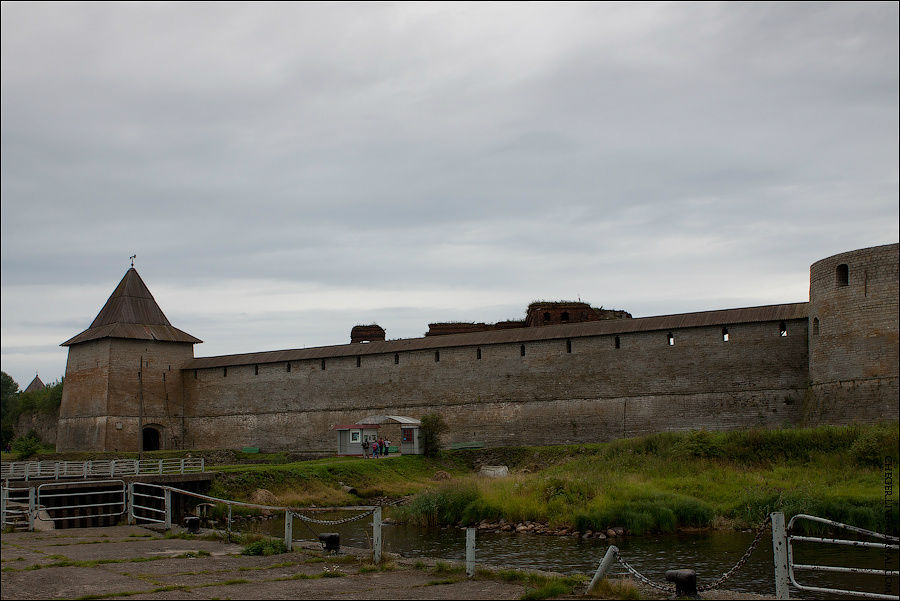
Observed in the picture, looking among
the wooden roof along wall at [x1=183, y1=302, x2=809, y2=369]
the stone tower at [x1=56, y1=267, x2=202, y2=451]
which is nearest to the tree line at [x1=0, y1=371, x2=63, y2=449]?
the stone tower at [x1=56, y1=267, x2=202, y2=451]

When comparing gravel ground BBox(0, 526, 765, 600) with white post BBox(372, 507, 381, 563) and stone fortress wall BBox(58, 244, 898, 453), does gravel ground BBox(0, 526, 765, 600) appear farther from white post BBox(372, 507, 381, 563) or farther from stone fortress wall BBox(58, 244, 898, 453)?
stone fortress wall BBox(58, 244, 898, 453)

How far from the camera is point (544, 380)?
1254 inches

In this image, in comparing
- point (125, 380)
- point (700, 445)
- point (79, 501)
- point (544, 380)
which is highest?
point (125, 380)

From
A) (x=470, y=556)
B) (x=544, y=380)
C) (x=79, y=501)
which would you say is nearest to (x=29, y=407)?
(x=544, y=380)

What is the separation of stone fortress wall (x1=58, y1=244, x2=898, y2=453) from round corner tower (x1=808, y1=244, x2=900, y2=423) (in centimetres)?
4

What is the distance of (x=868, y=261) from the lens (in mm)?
24625

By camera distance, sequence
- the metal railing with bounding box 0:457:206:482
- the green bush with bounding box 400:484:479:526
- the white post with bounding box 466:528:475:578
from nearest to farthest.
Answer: the white post with bounding box 466:528:475:578 < the metal railing with bounding box 0:457:206:482 < the green bush with bounding box 400:484:479:526

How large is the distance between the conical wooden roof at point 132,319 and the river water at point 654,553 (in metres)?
23.8

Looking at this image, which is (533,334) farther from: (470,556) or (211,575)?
(211,575)

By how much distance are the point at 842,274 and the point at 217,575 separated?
21.6 meters

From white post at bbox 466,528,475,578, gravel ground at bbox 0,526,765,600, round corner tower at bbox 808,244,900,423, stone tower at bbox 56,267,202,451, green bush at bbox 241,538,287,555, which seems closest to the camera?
gravel ground at bbox 0,526,765,600

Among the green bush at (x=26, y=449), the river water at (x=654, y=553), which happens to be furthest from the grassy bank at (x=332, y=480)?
the green bush at (x=26, y=449)

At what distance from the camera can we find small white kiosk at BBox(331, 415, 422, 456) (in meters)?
31.3

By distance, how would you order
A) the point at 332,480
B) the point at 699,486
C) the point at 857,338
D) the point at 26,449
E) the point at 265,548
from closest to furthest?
1. the point at 265,548
2. the point at 699,486
3. the point at 857,338
4. the point at 332,480
5. the point at 26,449
